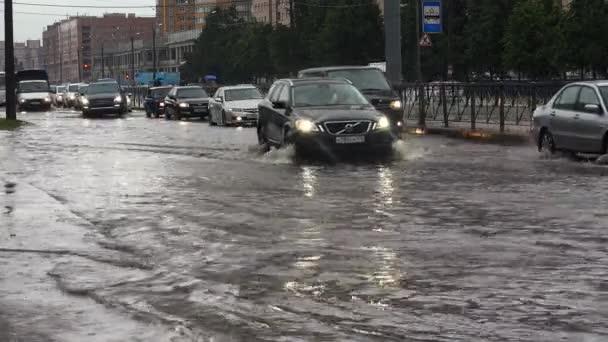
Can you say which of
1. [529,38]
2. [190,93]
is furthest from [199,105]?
[529,38]

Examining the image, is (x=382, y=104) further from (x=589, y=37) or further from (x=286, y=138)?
(x=589, y=37)

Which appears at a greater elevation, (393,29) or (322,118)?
(393,29)

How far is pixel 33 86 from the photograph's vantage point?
70.7 metres

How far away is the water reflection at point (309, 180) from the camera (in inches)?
594

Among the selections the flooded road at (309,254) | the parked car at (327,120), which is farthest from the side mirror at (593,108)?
the parked car at (327,120)

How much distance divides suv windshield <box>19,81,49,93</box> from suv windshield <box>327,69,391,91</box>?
145ft

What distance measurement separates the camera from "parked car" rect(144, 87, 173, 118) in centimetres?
5231

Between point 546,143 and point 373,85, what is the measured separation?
907 centimetres

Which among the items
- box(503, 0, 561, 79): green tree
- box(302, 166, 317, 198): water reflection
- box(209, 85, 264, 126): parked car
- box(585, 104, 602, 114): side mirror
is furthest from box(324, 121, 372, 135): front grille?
box(503, 0, 561, 79): green tree

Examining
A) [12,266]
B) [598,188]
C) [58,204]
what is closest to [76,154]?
[58,204]

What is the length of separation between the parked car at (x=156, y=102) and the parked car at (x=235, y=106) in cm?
1133

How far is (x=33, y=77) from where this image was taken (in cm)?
8162

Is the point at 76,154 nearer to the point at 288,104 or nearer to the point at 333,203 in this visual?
the point at 288,104

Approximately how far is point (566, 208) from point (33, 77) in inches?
2864
